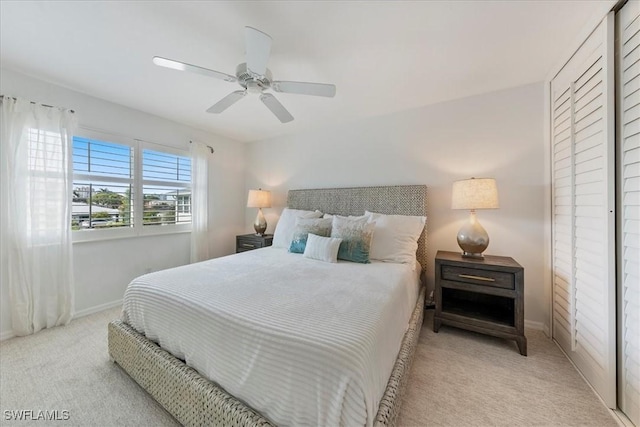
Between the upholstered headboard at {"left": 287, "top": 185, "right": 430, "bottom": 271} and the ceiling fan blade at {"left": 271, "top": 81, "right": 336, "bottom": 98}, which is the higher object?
the ceiling fan blade at {"left": 271, "top": 81, "right": 336, "bottom": 98}

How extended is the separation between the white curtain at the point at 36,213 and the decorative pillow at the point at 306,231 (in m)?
2.29

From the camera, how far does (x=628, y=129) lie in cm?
132

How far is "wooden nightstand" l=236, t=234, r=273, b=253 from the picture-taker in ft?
11.3

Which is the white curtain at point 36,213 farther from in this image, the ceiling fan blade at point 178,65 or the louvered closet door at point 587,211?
the louvered closet door at point 587,211

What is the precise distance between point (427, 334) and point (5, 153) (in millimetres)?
4088

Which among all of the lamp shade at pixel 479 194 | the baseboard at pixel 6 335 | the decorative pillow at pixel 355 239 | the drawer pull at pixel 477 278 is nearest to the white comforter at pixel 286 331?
the decorative pillow at pixel 355 239

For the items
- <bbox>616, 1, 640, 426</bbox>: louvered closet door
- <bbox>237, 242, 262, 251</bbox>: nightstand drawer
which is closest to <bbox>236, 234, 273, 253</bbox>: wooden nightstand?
<bbox>237, 242, 262, 251</bbox>: nightstand drawer

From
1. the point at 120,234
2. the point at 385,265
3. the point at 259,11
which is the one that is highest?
the point at 259,11

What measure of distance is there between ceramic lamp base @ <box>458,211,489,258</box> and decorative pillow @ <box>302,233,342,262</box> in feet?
3.89

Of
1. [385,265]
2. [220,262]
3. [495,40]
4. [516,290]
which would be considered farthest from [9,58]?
[516,290]

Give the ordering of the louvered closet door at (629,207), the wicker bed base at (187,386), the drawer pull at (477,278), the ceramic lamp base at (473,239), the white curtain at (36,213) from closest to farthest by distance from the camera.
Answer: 1. the wicker bed base at (187,386)
2. the louvered closet door at (629,207)
3. the drawer pull at (477,278)
4. the white curtain at (36,213)
5. the ceramic lamp base at (473,239)

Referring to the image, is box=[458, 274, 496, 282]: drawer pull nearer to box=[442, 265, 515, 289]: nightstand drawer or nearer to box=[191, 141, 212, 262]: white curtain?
box=[442, 265, 515, 289]: nightstand drawer

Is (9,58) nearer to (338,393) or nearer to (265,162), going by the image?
(265,162)

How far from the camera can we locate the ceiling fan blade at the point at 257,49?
1307mm
